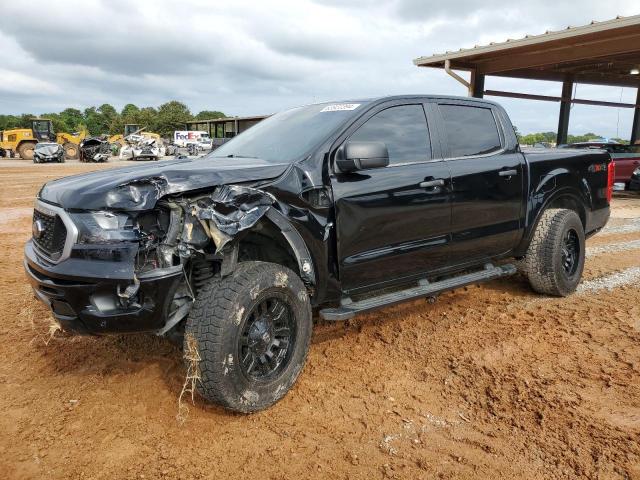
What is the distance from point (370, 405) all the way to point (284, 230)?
3.79 ft

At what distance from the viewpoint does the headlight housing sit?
2.59 metres

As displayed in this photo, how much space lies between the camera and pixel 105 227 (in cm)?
261

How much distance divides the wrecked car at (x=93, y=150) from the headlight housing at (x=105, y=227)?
30141 millimetres

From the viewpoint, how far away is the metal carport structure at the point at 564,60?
1141 centimetres

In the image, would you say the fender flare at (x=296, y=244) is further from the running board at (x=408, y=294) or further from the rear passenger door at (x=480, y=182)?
the rear passenger door at (x=480, y=182)

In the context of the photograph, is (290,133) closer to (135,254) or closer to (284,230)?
(284,230)

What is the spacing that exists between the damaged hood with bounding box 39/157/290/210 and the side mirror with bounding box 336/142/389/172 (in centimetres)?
46

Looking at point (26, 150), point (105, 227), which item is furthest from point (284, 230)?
point (26, 150)

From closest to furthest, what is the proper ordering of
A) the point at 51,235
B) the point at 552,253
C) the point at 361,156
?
1. the point at 51,235
2. the point at 361,156
3. the point at 552,253

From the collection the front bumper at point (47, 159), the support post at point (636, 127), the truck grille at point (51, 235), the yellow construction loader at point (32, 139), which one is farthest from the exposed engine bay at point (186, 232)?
the yellow construction loader at point (32, 139)

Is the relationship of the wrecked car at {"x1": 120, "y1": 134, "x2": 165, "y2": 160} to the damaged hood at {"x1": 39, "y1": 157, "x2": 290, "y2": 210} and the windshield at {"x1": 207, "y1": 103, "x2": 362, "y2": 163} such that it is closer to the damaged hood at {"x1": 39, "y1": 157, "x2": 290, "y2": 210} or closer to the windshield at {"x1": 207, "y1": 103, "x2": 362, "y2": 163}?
the windshield at {"x1": 207, "y1": 103, "x2": 362, "y2": 163}

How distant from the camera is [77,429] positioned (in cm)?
273

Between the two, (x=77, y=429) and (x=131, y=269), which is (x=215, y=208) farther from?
(x=77, y=429)

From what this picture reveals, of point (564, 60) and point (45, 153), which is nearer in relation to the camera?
point (564, 60)
